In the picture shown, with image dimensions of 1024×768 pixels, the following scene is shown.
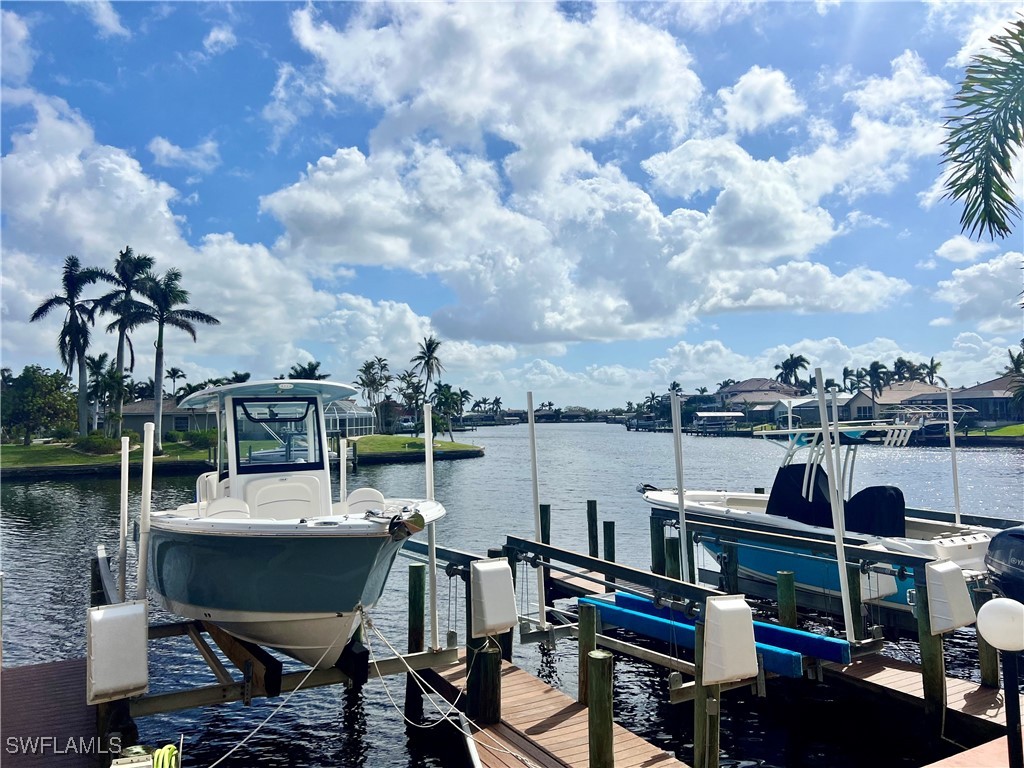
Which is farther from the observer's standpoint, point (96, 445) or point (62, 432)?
point (62, 432)

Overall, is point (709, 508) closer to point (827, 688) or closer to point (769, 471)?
point (827, 688)

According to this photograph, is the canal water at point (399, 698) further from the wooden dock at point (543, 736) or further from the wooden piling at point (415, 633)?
the wooden dock at point (543, 736)

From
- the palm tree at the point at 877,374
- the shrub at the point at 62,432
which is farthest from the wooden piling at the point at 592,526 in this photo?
the palm tree at the point at 877,374

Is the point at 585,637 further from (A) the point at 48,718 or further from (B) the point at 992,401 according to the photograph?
(B) the point at 992,401

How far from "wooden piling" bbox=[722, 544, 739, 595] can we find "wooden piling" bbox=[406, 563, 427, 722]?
6.37 m

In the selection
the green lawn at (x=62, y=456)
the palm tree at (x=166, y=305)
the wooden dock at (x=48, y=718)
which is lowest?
the wooden dock at (x=48, y=718)

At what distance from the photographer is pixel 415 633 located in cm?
996

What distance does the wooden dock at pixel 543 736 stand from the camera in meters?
6.93

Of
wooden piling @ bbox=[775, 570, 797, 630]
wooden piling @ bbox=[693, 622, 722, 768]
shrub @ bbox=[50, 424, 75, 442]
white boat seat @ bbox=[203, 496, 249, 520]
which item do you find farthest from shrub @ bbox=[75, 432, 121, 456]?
wooden piling @ bbox=[693, 622, 722, 768]

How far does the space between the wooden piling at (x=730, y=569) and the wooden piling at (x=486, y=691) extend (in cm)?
708

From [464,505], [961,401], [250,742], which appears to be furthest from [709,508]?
[961,401]

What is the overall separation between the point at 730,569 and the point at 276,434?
8.69 meters

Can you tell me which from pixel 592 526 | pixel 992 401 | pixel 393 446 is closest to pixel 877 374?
pixel 992 401

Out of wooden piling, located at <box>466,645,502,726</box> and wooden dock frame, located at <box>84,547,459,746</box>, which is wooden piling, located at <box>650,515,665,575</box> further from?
wooden piling, located at <box>466,645,502,726</box>
